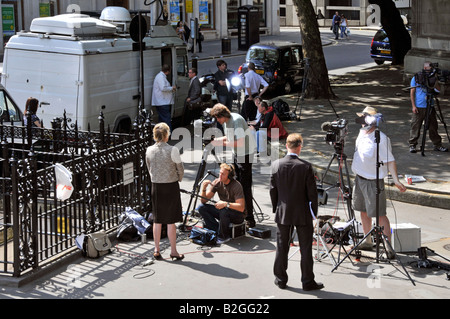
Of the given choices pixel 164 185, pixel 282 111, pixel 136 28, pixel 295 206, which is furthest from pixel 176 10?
pixel 295 206

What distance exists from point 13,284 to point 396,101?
1541 centimetres

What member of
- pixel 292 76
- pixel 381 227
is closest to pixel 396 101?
pixel 292 76

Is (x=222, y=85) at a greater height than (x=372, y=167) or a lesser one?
greater

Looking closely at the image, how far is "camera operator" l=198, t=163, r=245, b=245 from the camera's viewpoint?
10.2 metres

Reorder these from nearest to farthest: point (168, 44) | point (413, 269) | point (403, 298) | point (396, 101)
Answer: point (403, 298), point (413, 269), point (168, 44), point (396, 101)

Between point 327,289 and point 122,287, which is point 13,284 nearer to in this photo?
point 122,287

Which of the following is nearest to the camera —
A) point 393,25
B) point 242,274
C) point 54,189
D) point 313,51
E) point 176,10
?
point 242,274

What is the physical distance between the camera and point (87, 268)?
30.6ft

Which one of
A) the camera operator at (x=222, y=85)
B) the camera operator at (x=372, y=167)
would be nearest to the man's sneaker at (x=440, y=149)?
the camera operator at (x=372, y=167)

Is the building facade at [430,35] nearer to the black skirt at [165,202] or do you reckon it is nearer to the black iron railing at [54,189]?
the black iron railing at [54,189]

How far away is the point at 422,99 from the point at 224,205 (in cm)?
595

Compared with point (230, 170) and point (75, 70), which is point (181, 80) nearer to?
point (75, 70)

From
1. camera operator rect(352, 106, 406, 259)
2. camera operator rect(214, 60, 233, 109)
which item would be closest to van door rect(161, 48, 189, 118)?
camera operator rect(214, 60, 233, 109)

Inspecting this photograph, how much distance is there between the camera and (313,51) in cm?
2175
